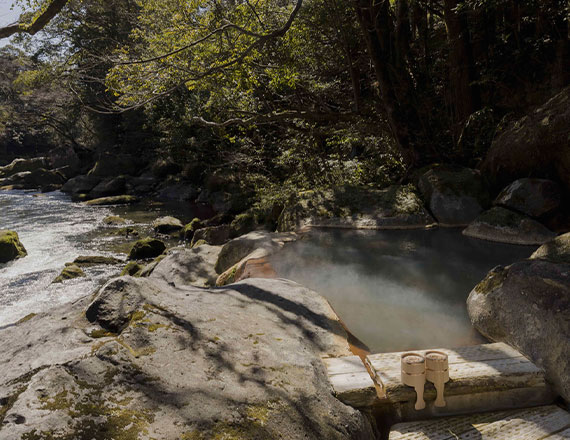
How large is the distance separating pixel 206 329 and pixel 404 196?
19.1 ft

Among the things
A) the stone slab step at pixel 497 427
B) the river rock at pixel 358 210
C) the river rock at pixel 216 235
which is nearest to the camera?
the stone slab step at pixel 497 427

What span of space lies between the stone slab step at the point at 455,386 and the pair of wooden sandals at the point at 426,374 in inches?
2.3

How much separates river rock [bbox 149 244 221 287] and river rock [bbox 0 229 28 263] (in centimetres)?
628

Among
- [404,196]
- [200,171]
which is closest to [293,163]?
[404,196]

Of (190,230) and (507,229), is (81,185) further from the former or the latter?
(507,229)

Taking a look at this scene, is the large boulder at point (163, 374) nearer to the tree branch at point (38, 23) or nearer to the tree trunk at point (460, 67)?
the tree branch at point (38, 23)

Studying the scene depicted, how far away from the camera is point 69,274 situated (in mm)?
9398

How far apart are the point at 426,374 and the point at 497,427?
1.53 feet

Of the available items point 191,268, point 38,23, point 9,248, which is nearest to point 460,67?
point 191,268

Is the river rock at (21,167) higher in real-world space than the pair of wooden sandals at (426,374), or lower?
higher

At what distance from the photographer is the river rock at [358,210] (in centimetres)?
730

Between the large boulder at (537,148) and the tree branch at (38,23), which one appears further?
the large boulder at (537,148)

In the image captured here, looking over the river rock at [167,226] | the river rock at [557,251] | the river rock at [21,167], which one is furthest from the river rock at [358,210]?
the river rock at [21,167]

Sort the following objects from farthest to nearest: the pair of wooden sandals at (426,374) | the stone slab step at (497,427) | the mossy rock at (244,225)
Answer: the mossy rock at (244,225) < the pair of wooden sandals at (426,374) < the stone slab step at (497,427)
